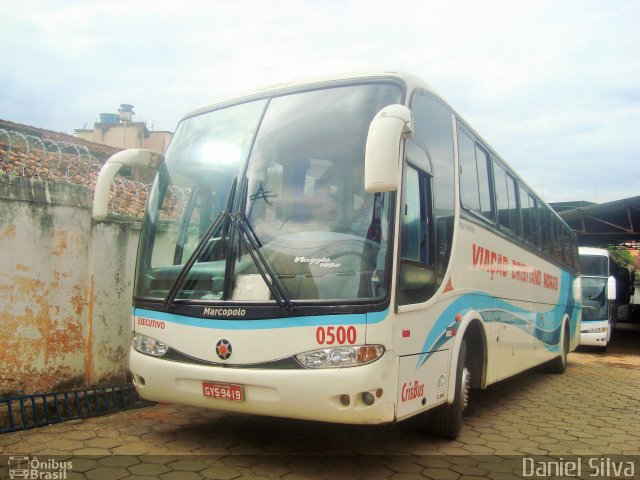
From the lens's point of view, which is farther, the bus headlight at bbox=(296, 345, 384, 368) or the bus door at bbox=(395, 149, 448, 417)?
the bus door at bbox=(395, 149, 448, 417)

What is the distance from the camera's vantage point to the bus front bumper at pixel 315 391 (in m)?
3.83

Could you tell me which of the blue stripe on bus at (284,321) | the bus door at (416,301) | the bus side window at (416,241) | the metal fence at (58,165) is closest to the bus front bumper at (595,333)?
the bus door at (416,301)

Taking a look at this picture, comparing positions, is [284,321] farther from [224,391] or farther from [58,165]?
[58,165]

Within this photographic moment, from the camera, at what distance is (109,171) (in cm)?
509

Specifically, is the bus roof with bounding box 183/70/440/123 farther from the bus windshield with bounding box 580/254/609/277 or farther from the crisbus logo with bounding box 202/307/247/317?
the bus windshield with bounding box 580/254/609/277

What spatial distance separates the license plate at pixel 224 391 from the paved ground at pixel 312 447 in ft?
1.72

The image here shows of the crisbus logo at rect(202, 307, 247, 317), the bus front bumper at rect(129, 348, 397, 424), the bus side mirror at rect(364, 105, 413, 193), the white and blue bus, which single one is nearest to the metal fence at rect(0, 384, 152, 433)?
the white and blue bus

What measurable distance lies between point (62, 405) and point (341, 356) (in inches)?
119

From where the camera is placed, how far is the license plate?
4066 millimetres

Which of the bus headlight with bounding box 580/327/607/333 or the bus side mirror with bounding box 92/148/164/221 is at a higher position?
the bus side mirror with bounding box 92/148/164/221

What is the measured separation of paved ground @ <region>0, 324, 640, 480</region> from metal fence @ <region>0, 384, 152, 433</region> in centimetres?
11

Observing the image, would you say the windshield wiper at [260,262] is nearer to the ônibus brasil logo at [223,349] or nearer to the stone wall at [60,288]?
the ônibus brasil logo at [223,349]

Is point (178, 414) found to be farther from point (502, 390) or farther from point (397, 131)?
point (502, 390)

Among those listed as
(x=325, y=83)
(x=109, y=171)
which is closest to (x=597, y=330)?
(x=325, y=83)
